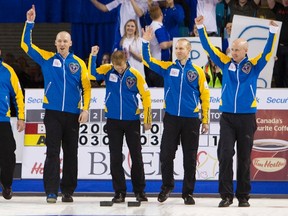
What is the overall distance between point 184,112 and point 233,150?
2.66 feet

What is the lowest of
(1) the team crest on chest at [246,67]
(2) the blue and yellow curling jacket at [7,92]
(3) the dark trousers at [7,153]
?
(3) the dark trousers at [7,153]

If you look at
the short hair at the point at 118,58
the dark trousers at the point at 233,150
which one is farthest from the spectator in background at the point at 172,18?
the dark trousers at the point at 233,150

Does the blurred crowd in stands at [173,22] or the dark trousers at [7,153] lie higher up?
the blurred crowd in stands at [173,22]

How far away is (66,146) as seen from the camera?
1207 centimetres

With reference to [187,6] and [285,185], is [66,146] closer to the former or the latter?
[285,185]

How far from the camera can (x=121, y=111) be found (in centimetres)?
1193

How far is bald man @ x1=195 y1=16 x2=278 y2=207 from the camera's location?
1152 cm

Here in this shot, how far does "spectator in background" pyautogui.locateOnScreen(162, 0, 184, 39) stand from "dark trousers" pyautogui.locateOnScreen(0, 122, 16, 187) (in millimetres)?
3914

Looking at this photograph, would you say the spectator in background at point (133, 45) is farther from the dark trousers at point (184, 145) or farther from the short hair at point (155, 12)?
the dark trousers at point (184, 145)

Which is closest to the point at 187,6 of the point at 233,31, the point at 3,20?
the point at 233,31

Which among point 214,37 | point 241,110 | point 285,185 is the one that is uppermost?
point 214,37

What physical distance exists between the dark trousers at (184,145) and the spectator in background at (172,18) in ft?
11.7

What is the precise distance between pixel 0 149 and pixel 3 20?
202 inches

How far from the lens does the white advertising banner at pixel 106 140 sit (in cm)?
1337
